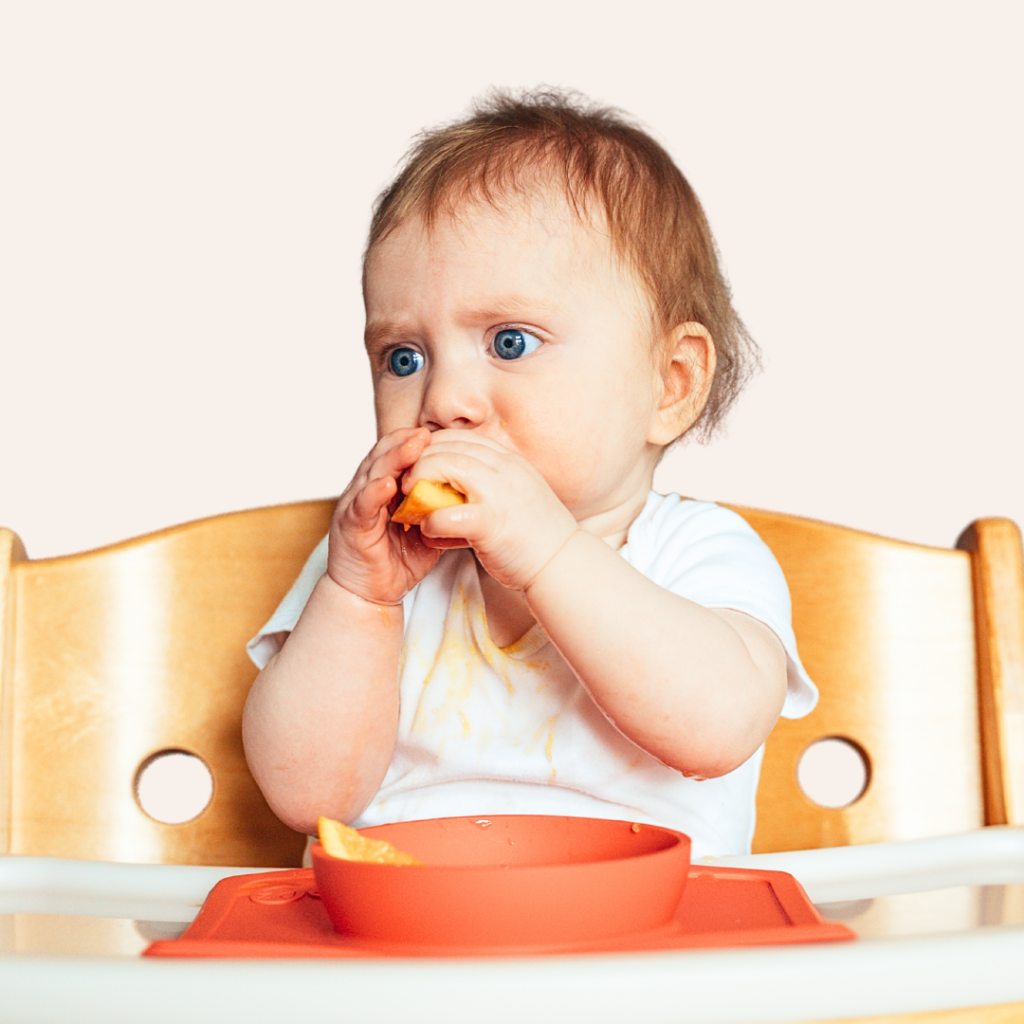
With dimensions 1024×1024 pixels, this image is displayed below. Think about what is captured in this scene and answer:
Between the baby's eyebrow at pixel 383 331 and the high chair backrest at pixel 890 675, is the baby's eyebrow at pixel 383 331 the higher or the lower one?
the higher one

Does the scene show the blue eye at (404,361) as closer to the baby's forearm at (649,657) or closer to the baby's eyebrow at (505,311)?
the baby's eyebrow at (505,311)

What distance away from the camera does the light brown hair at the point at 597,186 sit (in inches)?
39.2

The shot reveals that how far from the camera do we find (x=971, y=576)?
46.3 inches

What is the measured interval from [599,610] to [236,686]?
1.56 ft

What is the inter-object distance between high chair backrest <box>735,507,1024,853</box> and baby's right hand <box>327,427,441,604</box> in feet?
1.32

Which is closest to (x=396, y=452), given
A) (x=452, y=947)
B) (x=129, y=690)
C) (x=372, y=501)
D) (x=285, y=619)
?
(x=372, y=501)

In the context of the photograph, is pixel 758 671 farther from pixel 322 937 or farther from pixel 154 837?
pixel 154 837

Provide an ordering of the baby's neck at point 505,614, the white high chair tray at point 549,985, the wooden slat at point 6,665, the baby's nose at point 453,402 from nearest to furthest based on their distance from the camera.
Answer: the white high chair tray at point 549,985 < the baby's nose at point 453,402 < the baby's neck at point 505,614 < the wooden slat at point 6,665

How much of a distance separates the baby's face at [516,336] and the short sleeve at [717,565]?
76mm

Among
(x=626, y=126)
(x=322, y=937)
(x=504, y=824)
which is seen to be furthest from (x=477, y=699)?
(x=626, y=126)

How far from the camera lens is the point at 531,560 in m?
0.84

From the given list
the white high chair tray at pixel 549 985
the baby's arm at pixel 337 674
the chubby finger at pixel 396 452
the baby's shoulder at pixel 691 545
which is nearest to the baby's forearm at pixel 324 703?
the baby's arm at pixel 337 674

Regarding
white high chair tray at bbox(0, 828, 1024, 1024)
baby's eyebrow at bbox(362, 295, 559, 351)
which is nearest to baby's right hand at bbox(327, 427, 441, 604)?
baby's eyebrow at bbox(362, 295, 559, 351)

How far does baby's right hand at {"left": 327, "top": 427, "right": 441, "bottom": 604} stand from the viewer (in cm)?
87
